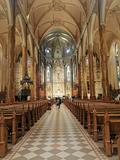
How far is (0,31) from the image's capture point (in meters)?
23.0

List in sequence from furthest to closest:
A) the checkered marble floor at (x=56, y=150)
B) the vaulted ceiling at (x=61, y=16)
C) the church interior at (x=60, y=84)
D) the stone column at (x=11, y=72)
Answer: the vaulted ceiling at (x=61, y=16) < the stone column at (x=11, y=72) < the church interior at (x=60, y=84) < the checkered marble floor at (x=56, y=150)

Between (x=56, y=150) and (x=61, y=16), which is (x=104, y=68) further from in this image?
(x=61, y=16)

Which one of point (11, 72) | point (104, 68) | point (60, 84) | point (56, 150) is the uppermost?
point (60, 84)

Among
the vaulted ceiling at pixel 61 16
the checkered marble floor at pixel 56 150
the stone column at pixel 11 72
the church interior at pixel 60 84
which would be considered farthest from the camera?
the vaulted ceiling at pixel 61 16

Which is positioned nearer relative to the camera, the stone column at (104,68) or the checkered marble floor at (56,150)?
the checkered marble floor at (56,150)

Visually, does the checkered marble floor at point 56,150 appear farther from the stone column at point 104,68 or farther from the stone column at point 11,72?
the stone column at point 104,68

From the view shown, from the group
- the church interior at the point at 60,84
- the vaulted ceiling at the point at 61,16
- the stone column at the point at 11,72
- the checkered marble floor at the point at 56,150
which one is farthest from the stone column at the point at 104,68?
the checkered marble floor at the point at 56,150

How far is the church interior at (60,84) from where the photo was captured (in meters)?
4.62

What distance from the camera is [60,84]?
43.4m

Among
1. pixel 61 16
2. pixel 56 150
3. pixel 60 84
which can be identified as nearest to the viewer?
pixel 56 150

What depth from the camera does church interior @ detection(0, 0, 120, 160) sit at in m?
4.62

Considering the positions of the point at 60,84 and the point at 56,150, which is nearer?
the point at 56,150

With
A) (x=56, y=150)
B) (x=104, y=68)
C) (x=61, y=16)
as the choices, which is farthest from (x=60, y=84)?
(x=56, y=150)

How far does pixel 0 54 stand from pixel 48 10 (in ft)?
30.2
